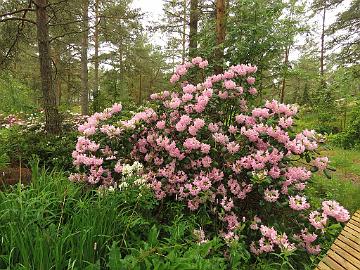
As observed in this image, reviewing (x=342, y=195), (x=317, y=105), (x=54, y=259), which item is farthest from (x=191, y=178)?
(x=317, y=105)

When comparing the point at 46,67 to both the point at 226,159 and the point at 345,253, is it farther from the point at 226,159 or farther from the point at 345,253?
the point at 345,253

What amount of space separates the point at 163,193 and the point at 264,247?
1.32 metres

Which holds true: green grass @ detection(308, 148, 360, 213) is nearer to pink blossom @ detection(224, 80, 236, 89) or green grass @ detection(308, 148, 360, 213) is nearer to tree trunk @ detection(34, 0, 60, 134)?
pink blossom @ detection(224, 80, 236, 89)

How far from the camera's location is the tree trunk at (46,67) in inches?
288

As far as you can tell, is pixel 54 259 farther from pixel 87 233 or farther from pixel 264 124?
pixel 264 124

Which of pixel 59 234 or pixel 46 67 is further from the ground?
pixel 46 67

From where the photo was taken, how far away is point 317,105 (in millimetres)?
15875

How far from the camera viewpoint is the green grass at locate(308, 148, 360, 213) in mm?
5984

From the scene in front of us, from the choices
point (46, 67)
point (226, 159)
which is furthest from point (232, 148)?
A: point (46, 67)

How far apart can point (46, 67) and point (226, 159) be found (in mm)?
5434

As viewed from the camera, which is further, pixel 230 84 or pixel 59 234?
pixel 230 84

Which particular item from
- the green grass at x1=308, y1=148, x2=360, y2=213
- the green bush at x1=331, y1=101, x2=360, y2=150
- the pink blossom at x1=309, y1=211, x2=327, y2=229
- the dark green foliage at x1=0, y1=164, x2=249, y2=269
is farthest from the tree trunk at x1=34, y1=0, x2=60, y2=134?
the green bush at x1=331, y1=101, x2=360, y2=150

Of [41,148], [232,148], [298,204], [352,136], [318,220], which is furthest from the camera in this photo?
[352,136]

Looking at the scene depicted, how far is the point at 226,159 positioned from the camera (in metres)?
4.07
